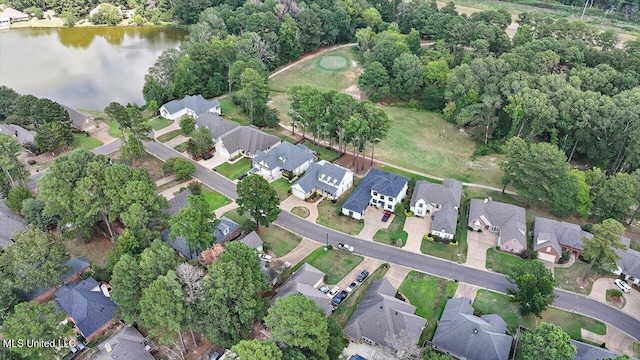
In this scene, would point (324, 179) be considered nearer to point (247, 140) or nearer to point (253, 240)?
point (253, 240)

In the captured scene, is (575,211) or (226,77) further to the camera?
(226,77)

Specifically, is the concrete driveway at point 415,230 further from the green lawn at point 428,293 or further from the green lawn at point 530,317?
the green lawn at point 530,317

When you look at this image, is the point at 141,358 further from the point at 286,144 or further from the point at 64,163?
the point at 286,144

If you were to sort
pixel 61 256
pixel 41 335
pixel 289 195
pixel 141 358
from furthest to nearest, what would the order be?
pixel 289 195 → pixel 61 256 → pixel 141 358 → pixel 41 335

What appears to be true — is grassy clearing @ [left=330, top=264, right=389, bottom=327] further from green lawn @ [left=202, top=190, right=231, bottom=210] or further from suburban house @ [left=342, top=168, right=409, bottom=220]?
green lawn @ [left=202, top=190, right=231, bottom=210]

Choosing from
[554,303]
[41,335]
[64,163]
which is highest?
[64,163]

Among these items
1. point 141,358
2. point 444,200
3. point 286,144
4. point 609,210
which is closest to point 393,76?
point 286,144

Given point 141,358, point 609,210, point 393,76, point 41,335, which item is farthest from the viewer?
point 393,76
